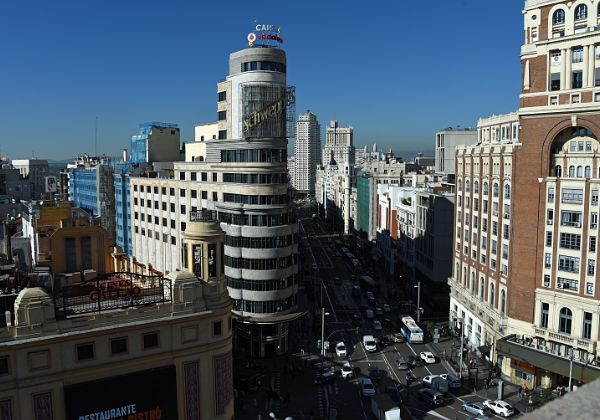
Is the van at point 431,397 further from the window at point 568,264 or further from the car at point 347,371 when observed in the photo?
the window at point 568,264

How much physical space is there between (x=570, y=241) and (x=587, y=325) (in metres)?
9.08

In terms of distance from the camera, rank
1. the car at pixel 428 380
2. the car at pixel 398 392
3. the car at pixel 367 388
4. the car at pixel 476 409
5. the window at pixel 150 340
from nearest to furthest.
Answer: the window at pixel 150 340 < the car at pixel 476 409 < the car at pixel 398 392 < the car at pixel 367 388 < the car at pixel 428 380

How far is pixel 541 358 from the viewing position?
56.8 metres

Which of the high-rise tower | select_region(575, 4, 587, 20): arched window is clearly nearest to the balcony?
the high-rise tower

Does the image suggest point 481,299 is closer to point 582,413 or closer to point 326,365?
point 326,365

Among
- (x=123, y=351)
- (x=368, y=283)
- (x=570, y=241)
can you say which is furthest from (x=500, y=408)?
(x=368, y=283)

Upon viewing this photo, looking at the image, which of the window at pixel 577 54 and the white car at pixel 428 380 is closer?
the window at pixel 577 54

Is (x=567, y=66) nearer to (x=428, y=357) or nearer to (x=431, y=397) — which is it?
(x=428, y=357)

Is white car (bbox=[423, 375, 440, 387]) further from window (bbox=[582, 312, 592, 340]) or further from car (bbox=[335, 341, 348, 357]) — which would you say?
window (bbox=[582, 312, 592, 340])

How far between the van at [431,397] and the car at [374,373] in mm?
5933

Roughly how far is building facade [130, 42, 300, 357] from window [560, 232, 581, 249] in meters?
32.9

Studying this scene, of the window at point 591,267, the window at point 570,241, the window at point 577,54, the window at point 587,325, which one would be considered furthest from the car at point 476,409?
the window at point 577,54

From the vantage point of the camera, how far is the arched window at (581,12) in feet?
188

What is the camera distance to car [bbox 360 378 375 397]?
56.5 meters
